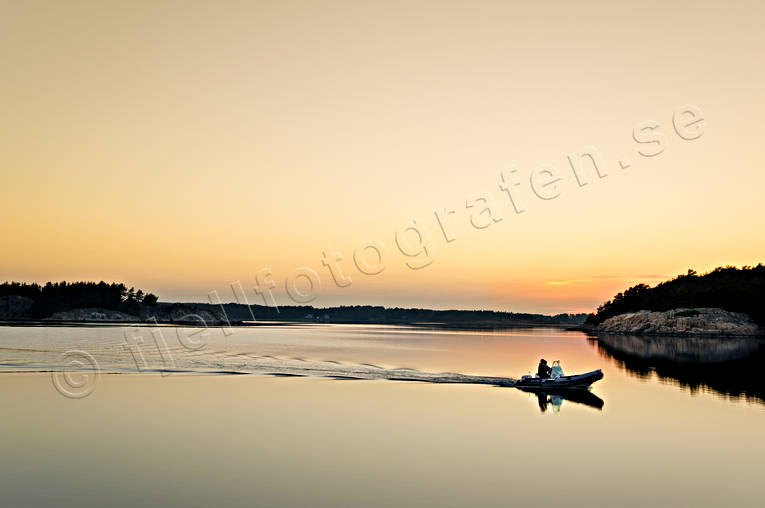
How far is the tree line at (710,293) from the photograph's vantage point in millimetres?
139500

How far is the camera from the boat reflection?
33394 millimetres

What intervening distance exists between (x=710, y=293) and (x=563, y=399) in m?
134

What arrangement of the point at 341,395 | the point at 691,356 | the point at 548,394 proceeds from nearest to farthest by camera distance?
the point at 341,395 → the point at 548,394 → the point at 691,356

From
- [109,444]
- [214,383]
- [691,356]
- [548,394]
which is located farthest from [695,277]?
[109,444]

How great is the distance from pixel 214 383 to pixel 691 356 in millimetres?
60278

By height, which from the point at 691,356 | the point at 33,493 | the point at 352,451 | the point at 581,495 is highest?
the point at 33,493

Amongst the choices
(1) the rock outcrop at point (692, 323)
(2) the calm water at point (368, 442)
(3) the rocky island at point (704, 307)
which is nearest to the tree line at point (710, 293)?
(3) the rocky island at point (704, 307)

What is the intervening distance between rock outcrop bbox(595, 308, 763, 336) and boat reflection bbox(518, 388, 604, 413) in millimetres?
118844

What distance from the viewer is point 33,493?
1540cm

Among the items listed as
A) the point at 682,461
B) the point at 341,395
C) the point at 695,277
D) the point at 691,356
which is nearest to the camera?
the point at 682,461

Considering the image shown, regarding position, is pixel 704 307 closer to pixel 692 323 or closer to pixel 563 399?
pixel 692 323

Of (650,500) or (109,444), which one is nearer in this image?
(650,500)

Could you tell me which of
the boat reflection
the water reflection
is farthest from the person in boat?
the water reflection

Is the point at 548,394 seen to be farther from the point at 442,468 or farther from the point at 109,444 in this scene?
the point at 109,444
